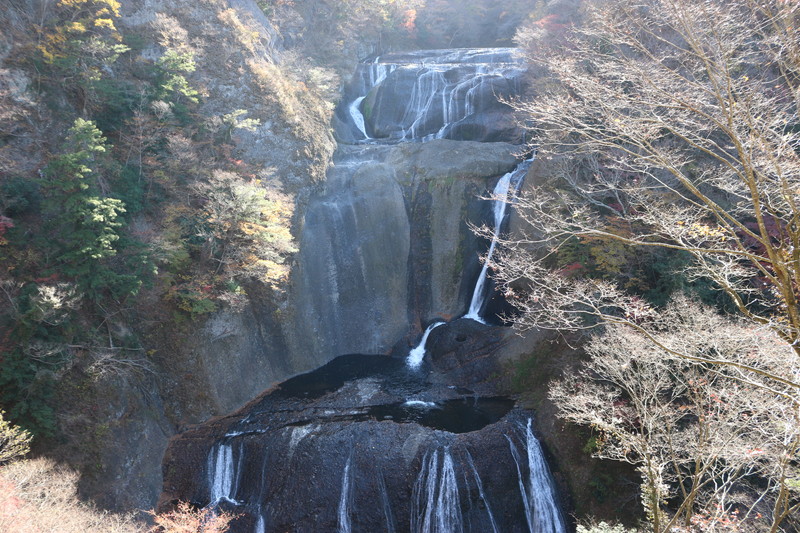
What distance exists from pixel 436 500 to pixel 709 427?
678cm

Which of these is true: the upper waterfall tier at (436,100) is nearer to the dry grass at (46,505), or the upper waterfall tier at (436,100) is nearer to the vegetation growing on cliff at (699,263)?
the vegetation growing on cliff at (699,263)

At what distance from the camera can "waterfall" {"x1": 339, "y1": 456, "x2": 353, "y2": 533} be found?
10934mm

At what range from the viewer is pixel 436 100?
2333 centimetres

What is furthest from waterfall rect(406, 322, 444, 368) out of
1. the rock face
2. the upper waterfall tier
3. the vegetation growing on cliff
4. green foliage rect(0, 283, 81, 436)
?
green foliage rect(0, 283, 81, 436)

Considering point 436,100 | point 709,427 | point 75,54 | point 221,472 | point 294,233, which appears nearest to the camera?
point 709,427

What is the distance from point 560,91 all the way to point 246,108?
13.6 m

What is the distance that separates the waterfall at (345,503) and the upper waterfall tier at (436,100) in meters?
17.4

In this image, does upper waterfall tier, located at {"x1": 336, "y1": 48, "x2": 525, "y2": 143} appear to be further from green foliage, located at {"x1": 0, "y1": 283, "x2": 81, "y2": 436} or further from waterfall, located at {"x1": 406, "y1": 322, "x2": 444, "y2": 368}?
green foliage, located at {"x1": 0, "y1": 283, "x2": 81, "y2": 436}

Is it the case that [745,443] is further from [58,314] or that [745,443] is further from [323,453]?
[58,314]

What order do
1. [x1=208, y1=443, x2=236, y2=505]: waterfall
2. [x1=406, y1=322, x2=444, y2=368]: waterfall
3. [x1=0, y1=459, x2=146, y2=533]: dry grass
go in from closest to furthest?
1. [x1=0, y1=459, x2=146, y2=533]: dry grass
2. [x1=208, y1=443, x2=236, y2=505]: waterfall
3. [x1=406, y1=322, x2=444, y2=368]: waterfall

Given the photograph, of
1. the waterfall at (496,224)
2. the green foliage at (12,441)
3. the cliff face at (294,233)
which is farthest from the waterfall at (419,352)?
the green foliage at (12,441)

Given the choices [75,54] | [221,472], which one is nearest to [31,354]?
[221,472]

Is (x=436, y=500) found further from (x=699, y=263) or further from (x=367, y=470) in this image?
(x=699, y=263)

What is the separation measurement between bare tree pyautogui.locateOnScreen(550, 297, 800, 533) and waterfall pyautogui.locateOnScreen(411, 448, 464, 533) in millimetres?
3990
